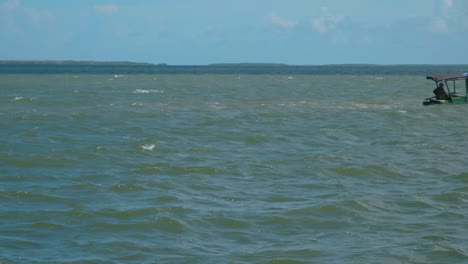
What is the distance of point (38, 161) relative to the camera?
21203mm

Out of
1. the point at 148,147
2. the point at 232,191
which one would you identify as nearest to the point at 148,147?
the point at 148,147

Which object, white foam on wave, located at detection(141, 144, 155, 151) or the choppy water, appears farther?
white foam on wave, located at detection(141, 144, 155, 151)

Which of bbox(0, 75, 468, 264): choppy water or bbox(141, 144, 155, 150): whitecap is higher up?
bbox(141, 144, 155, 150): whitecap

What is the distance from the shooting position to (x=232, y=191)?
17562 mm

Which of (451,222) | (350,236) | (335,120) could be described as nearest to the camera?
(350,236)

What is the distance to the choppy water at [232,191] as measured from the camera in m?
12.9

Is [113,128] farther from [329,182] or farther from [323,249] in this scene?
[323,249]

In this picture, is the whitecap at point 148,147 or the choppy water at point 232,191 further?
the whitecap at point 148,147

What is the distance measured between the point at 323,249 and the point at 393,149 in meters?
12.1

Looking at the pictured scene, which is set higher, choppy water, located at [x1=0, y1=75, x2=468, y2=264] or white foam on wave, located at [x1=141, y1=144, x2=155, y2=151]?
white foam on wave, located at [x1=141, y1=144, x2=155, y2=151]

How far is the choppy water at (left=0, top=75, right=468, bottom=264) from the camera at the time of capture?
1288 centimetres

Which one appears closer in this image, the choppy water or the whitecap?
the choppy water

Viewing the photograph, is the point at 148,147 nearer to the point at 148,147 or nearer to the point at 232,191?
the point at 148,147

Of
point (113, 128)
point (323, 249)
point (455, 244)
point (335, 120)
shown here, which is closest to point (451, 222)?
point (455, 244)
